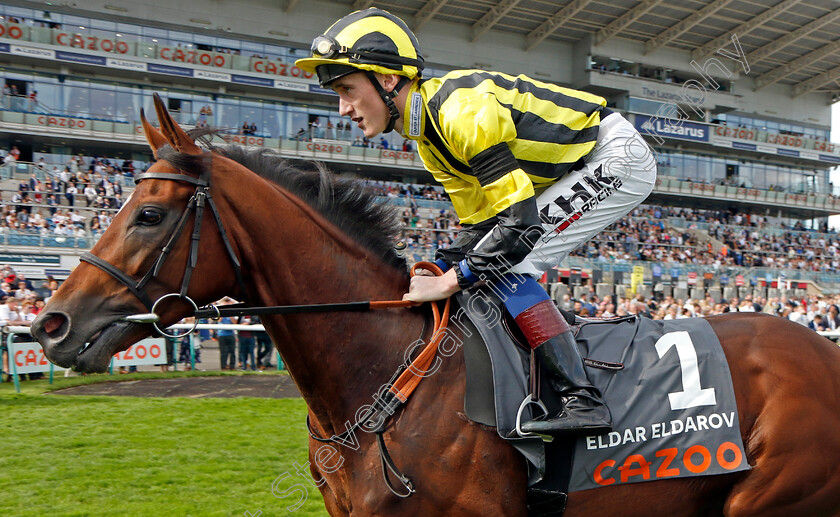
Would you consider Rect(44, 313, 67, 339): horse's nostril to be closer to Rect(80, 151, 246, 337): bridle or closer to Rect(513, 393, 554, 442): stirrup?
Rect(80, 151, 246, 337): bridle

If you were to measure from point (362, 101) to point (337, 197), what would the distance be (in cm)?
37

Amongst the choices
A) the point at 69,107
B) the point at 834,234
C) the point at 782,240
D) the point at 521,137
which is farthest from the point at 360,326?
the point at 834,234

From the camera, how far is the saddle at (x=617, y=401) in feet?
6.79

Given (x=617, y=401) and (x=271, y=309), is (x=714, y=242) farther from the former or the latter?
(x=271, y=309)

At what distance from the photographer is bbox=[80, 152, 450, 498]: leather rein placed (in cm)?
187

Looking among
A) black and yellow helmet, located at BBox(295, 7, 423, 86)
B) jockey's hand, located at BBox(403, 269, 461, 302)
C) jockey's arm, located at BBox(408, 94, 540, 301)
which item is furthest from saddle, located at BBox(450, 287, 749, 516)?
black and yellow helmet, located at BBox(295, 7, 423, 86)

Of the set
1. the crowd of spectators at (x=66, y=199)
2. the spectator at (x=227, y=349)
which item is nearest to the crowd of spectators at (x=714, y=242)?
the spectator at (x=227, y=349)

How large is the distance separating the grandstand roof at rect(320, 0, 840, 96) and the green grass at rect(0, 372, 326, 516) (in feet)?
83.6

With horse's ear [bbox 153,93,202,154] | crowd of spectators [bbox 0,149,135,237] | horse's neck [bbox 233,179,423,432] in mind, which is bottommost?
horse's neck [bbox 233,179,423,432]

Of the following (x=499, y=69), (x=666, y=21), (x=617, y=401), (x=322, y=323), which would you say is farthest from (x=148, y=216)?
(x=666, y=21)

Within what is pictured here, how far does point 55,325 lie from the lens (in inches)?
70.6

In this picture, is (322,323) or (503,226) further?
(322,323)

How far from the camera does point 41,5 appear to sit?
25.4m

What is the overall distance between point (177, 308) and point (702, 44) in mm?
38374
